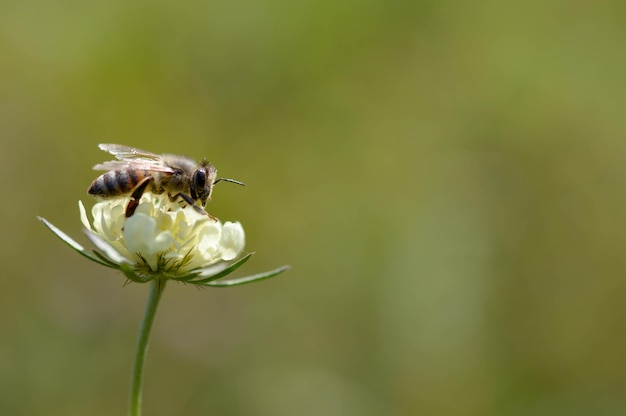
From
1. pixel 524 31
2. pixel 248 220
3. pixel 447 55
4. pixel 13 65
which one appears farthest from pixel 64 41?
pixel 524 31

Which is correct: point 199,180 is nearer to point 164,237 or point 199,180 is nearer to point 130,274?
point 164,237

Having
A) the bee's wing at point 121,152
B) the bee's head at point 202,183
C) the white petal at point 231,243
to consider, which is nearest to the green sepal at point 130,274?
the white petal at point 231,243

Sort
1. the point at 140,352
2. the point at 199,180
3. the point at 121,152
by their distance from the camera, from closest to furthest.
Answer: the point at 140,352 → the point at 199,180 → the point at 121,152

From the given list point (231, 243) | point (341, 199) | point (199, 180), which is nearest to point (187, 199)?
point (199, 180)

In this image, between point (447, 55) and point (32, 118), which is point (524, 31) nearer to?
point (447, 55)

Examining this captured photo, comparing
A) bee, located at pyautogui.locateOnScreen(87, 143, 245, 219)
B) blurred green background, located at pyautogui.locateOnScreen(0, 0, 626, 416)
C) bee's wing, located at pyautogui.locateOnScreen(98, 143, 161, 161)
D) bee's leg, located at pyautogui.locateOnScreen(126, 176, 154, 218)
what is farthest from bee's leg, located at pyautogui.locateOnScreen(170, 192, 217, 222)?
blurred green background, located at pyautogui.locateOnScreen(0, 0, 626, 416)

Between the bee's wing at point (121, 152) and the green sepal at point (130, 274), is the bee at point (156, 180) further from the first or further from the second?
the green sepal at point (130, 274)
